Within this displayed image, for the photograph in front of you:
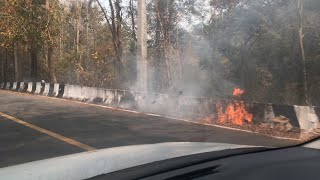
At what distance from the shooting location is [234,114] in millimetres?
10867

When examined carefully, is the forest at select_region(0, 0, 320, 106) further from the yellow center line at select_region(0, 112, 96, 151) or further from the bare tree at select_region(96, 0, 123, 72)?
the yellow center line at select_region(0, 112, 96, 151)

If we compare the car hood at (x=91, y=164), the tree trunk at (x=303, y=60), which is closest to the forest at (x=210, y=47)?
the tree trunk at (x=303, y=60)

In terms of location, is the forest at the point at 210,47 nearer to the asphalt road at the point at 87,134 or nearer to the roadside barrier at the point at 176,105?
the roadside barrier at the point at 176,105

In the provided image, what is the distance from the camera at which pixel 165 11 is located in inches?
975

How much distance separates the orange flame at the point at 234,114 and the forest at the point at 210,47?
4.31 metres

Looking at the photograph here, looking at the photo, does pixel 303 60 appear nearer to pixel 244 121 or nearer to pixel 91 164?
pixel 244 121

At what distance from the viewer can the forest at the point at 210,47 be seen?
15766 mm

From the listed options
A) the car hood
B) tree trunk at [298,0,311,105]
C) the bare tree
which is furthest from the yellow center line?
the bare tree

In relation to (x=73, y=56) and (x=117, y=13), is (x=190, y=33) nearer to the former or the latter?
(x=117, y=13)

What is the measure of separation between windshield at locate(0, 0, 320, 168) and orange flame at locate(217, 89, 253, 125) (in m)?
0.02

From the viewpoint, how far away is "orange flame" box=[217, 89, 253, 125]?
10574 millimetres

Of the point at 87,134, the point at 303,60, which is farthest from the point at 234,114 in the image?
the point at 303,60

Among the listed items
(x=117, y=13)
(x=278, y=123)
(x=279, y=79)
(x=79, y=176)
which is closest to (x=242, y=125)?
(x=278, y=123)

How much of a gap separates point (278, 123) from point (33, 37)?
2314 centimetres
